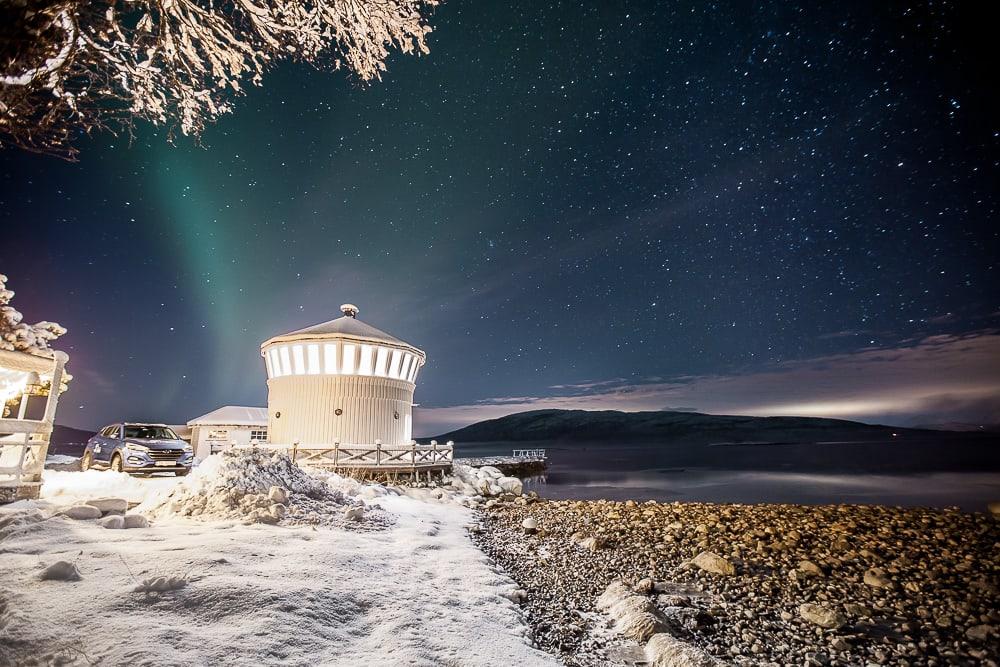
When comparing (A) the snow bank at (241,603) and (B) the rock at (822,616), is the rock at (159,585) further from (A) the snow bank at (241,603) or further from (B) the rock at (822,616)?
(B) the rock at (822,616)

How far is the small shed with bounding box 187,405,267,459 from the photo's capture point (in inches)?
1052

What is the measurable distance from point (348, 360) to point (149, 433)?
810cm

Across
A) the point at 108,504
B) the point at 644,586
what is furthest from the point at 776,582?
the point at 108,504

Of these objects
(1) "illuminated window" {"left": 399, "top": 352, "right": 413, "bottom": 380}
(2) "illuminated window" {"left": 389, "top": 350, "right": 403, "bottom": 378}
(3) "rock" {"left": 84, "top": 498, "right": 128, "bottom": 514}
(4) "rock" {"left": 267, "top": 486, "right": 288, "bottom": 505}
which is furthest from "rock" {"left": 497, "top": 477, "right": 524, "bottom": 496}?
(3) "rock" {"left": 84, "top": 498, "right": 128, "bottom": 514}

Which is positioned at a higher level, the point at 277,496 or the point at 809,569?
the point at 277,496

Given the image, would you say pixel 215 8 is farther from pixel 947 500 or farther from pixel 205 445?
pixel 947 500

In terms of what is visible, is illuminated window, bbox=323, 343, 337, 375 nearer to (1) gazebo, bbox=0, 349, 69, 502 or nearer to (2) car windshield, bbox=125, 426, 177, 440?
(2) car windshield, bbox=125, 426, 177, 440

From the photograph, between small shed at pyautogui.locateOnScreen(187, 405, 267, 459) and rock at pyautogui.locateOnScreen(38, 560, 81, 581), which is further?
small shed at pyautogui.locateOnScreen(187, 405, 267, 459)

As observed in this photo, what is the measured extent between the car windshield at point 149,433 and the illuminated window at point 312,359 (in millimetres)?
6520

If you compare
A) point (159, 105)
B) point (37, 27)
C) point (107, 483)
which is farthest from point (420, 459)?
point (37, 27)

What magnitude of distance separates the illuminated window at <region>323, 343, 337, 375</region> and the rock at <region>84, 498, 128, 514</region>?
14.2 meters

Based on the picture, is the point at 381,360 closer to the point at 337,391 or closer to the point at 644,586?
the point at 337,391

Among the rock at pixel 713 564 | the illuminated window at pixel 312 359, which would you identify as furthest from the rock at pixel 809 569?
the illuminated window at pixel 312 359

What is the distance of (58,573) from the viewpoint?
409 cm
